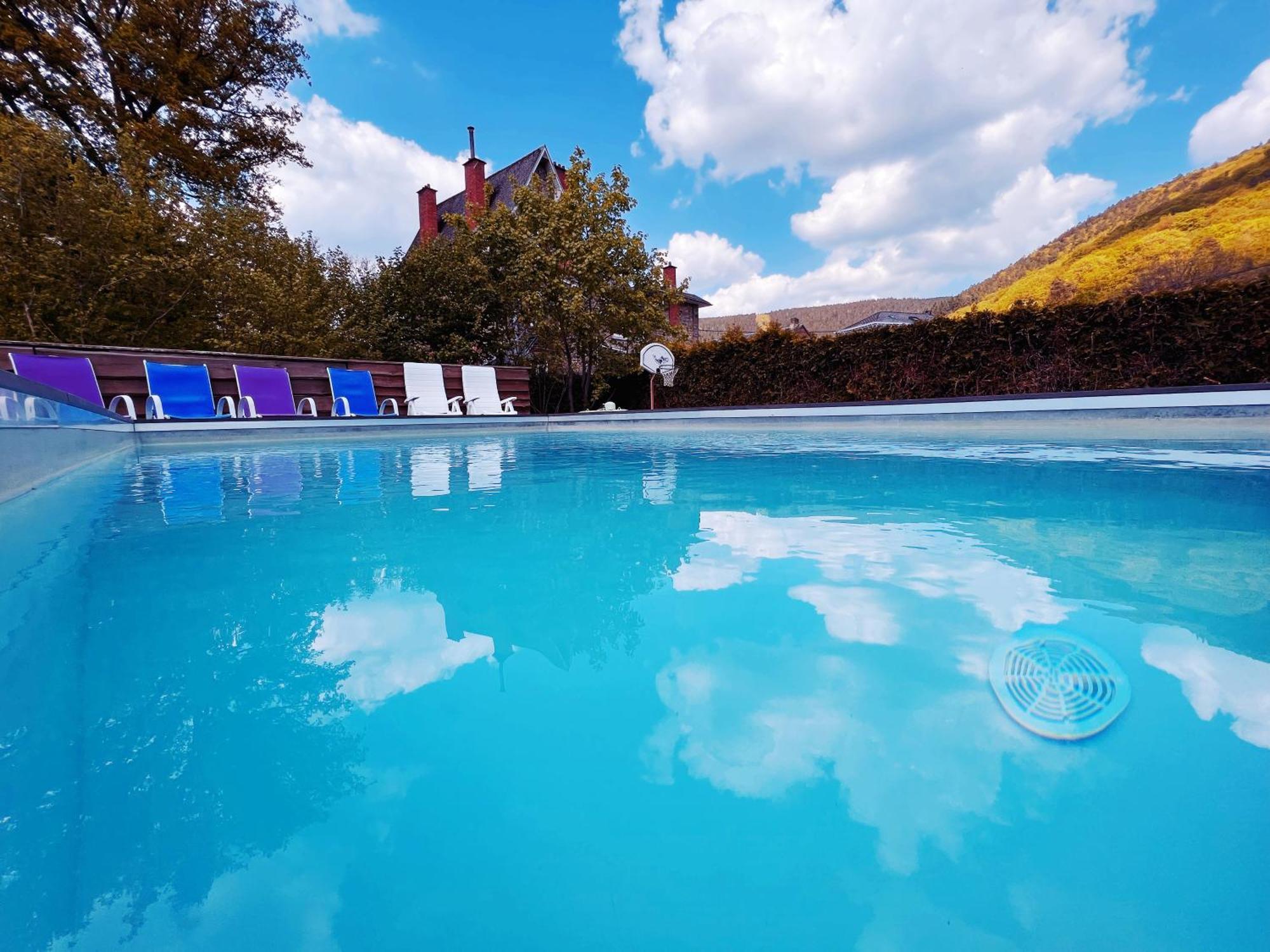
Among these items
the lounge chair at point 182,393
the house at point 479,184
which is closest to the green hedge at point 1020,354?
the house at point 479,184

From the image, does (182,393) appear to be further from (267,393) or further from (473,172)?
(473,172)

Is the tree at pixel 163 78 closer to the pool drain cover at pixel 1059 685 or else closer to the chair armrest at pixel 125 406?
the chair armrest at pixel 125 406

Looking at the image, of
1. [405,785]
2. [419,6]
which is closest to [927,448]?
[405,785]

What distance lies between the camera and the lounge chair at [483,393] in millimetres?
13047

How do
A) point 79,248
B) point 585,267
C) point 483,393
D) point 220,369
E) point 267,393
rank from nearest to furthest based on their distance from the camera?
point 220,369
point 267,393
point 79,248
point 483,393
point 585,267

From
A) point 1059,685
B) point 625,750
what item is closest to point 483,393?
point 625,750

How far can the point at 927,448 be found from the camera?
611 centimetres

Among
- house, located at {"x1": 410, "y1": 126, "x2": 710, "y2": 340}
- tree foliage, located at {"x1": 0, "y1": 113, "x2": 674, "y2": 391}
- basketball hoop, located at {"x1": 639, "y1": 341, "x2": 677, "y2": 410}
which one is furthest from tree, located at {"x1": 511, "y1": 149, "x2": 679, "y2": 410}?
house, located at {"x1": 410, "y1": 126, "x2": 710, "y2": 340}

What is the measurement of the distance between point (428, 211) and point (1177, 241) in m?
29.8

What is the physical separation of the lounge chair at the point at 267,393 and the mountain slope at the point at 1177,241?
57.1ft

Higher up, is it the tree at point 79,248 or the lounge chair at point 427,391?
the tree at point 79,248

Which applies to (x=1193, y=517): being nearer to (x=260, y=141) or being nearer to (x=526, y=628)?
(x=526, y=628)

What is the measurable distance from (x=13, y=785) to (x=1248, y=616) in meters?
2.77

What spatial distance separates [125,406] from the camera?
8.51 metres
